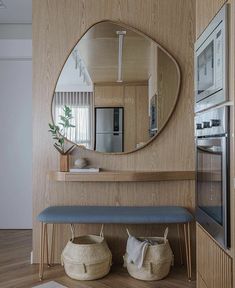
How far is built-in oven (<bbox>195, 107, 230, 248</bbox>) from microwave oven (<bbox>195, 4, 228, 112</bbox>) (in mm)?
72

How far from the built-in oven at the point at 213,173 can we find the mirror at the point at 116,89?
103cm

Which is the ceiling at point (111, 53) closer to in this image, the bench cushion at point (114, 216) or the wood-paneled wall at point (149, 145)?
the wood-paneled wall at point (149, 145)

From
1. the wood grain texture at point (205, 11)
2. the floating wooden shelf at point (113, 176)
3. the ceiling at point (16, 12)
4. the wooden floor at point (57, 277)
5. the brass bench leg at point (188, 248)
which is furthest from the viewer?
the ceiling at point (16, 12)

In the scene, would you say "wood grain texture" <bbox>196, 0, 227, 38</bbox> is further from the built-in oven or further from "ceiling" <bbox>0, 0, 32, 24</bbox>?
"ceiling" <bbox>0, 0, 32, 24</bbox>

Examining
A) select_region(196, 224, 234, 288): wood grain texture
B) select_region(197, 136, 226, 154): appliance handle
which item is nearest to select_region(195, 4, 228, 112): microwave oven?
select_region(197, 136, 226, 154): appliance handle

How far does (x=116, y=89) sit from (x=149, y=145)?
55 centimetres

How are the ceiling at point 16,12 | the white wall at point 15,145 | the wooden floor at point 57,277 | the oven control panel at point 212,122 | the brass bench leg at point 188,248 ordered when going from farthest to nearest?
the white wall at point 15,145 → the ceiling at point 16,12 → the brass bench leg at point 188,248 → the wooden floor at point 57,277 → the oven control panel at point 212,122

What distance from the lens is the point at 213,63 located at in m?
1.64

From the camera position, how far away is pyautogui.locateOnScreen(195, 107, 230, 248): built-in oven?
1.46m

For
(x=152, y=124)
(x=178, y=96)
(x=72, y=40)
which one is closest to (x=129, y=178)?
(x=152, y=124)

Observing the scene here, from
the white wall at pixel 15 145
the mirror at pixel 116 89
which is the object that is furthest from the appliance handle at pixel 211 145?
the white wall at pixel 15 145

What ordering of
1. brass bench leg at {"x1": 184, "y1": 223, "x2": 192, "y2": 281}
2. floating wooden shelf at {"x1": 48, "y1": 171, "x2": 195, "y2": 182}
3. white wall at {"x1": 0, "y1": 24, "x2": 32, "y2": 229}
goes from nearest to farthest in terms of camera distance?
brass bench leg at {"x1": 184, "y1": 223, "x2": 192, "y2": 281} < floating wooden shelf at {"x1": 48, "y1": 171, "x2": 195, "y2": 182} < white wall at {"x1": 0, "y1": 24, "x2": 32, "y2": 229}

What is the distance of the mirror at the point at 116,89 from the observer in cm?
292

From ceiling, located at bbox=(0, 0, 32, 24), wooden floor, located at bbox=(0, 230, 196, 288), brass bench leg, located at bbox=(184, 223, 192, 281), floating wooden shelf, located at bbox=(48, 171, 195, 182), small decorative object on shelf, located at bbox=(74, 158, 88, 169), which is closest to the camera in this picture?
wooden floor, located at bbox=(0, 230, 196, 288)
